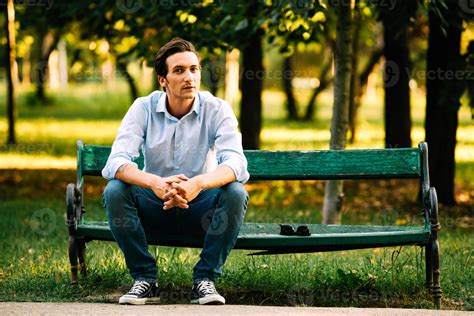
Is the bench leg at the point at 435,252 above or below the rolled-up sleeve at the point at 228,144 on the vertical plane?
below

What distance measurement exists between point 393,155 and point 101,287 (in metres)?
2.17

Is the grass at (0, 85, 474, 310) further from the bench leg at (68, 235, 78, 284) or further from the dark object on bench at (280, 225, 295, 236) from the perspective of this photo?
the dark object on bench at (280, 225, 295, 236)

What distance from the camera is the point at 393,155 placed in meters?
6.61

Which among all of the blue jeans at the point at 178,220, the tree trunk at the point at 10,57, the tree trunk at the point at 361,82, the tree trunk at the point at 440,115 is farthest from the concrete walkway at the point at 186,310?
the tree trunk at the point at 361,82

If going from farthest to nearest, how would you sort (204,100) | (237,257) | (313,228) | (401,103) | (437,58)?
(401,103)
(437,58)
(237,257)
(313,228)
(204,100)

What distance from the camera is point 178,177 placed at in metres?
5.67

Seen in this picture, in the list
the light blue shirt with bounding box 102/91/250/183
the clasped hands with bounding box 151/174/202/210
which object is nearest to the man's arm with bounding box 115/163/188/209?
the clasped hands with bounding box 151/174/202/210

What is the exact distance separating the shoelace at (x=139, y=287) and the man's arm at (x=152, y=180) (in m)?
0.53

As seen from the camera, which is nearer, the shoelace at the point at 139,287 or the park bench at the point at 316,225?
the shoelace at the point at 139,287

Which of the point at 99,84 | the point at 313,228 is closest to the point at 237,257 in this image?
the point at 313,228

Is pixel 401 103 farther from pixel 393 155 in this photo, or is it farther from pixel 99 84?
pixel 99 84

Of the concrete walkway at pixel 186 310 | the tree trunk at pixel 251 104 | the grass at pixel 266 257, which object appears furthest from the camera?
the tree trunk at pixel 251 104

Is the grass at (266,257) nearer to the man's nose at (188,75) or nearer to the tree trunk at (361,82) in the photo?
the tree trunk at (361,82)

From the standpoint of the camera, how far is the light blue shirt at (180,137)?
5.97 meters
